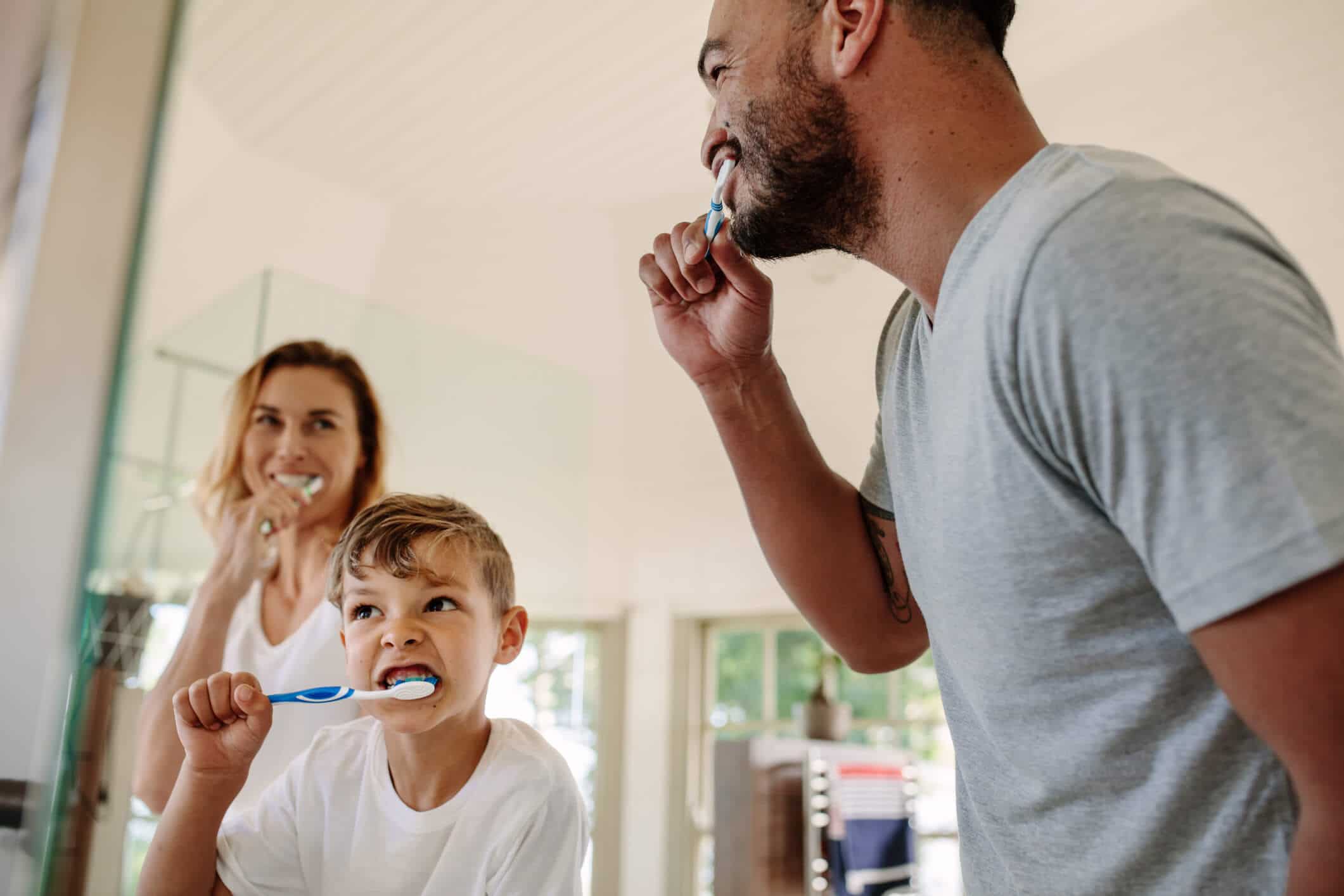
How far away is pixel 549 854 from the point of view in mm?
611

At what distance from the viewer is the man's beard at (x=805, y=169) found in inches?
24.0

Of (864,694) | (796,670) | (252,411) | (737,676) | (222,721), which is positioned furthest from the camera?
(864,694)

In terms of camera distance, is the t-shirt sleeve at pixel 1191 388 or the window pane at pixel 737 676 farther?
the window pane at pixel 737 676

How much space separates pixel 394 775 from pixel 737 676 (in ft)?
2.78

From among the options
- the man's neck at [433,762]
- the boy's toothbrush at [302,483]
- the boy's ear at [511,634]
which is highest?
the boy's toothbrush at [302,483]

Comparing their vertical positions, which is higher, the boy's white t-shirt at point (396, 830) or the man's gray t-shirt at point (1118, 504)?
the man's gray t-shirt at point (1118, 504)

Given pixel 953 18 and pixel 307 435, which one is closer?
pixel 953 18

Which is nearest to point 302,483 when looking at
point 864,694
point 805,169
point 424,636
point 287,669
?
point 287,669

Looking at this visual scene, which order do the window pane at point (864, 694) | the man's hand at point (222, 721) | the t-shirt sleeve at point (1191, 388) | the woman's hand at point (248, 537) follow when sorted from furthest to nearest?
the window pane at point (864, 694)
the woman's hand at point (248, 537)
the man's hand at point (222, 721)
the t-shirt sleeve at point (1191, 388)

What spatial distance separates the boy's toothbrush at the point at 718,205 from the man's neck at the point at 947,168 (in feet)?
0.35

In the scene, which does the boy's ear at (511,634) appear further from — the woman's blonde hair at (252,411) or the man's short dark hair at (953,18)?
the man's short dark hair at (953,18)

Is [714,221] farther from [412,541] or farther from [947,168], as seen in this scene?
[412,541]

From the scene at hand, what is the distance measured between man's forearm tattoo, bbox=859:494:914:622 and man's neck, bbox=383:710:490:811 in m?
0.32

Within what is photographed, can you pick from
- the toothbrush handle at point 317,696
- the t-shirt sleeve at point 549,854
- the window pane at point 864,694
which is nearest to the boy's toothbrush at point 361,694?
the toothbrush handle at point 317,696
